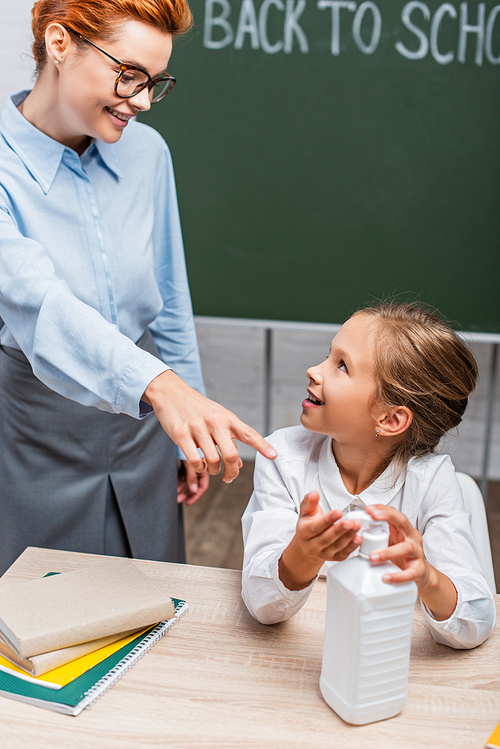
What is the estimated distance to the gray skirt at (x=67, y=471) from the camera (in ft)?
4.17

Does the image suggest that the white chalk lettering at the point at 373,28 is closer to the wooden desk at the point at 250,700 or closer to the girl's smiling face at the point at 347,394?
the girl's smiling face at the point at 347,394

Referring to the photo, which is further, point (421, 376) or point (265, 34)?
point (265, 34)

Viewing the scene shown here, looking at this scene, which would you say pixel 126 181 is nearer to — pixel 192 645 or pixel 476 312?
pixel 192 645

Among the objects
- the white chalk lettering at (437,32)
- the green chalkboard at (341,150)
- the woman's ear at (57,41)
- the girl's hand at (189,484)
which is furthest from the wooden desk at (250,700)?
the white chalk lettering at (437,32)

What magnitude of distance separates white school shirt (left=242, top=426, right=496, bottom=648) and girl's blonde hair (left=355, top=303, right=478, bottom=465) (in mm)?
46

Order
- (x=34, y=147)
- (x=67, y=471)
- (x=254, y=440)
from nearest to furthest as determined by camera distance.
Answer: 1. (x=254, y=440)
2. (x=34, y=147)
3. (x=67, y=471)

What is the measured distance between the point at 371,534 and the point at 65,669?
1.29ft

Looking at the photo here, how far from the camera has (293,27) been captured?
2.04m

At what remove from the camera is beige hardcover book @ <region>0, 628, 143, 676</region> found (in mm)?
735

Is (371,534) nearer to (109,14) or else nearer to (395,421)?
(395,421)

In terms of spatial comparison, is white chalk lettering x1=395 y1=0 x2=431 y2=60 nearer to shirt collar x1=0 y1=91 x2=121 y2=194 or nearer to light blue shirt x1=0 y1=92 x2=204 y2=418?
light blue shirt x1=0 y1=92 x2=204 y2=418

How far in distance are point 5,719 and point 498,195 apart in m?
1.94

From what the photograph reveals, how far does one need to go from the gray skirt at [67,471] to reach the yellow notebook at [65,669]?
1.82 feet

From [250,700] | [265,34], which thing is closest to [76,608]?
[250,700]
